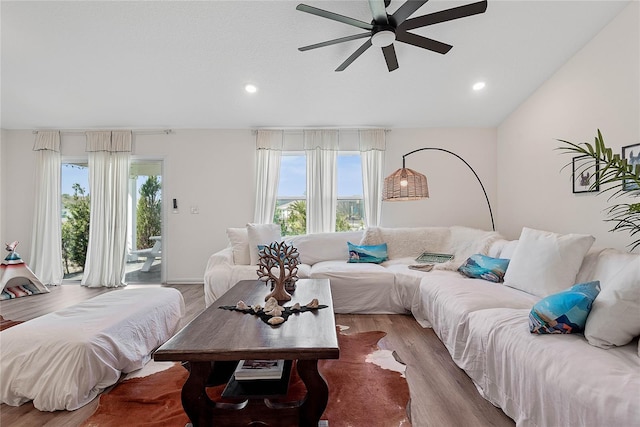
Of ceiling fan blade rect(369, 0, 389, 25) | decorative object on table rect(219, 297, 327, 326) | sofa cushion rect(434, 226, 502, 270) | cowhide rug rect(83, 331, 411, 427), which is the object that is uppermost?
ceiling fan blade rect(369, 0, 389, 25)

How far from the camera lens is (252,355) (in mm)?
1338

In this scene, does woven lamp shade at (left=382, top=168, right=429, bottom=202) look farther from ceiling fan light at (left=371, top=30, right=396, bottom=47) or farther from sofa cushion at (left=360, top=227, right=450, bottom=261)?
ceiling fan light at (left=371, top=30, right=396, bottom=47)

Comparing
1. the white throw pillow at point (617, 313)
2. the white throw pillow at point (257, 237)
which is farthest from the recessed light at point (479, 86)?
the white throw pillow at point (257, 237)

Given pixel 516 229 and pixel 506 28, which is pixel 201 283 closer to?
pixel 516 229

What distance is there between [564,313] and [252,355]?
5.10ft

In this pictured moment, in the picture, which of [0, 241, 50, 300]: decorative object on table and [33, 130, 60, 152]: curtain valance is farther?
[33, 130, 60, 152]: curtain valance

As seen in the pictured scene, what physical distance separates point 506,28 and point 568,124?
117 centimetres

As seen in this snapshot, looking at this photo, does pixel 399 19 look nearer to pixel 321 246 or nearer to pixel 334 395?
pixel 334 395

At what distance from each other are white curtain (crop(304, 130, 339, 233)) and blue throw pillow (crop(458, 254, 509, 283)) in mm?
2006

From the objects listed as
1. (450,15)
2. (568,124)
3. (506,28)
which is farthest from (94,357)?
(568,124)

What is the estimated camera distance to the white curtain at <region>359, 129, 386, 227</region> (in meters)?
4.54

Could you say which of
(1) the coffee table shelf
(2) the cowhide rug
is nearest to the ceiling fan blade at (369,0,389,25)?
(1) the coffee table shelf

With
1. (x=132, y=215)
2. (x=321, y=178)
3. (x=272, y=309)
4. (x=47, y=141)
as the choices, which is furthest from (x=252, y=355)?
(x=47, y=141)

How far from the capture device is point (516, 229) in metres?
4.09
